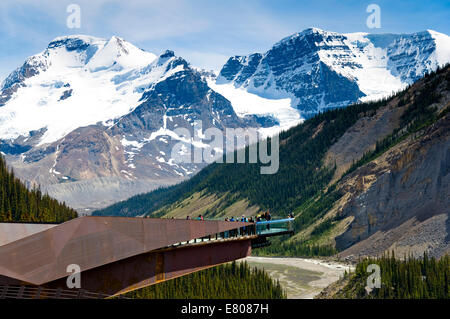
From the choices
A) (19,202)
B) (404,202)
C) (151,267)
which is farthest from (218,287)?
(404,202)

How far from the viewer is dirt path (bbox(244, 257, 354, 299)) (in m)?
118

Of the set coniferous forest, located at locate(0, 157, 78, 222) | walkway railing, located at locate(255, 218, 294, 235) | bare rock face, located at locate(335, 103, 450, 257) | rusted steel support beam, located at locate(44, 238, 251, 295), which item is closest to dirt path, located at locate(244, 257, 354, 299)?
bare rock face, located at locate(335, 103, 450, 257)

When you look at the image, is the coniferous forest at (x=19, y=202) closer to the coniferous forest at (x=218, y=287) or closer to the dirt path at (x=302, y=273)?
the coniferous forest at (x=218, y=287)

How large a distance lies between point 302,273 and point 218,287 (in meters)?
46.3

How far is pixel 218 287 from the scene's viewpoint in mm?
98562

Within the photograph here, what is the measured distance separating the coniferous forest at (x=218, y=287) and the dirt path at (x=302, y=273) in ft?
20.5

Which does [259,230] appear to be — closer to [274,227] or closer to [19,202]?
[274,227]

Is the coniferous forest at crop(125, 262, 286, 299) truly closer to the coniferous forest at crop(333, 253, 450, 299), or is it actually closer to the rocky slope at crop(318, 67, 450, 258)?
the coniferous forest at crop(333, 253, 450, 299)

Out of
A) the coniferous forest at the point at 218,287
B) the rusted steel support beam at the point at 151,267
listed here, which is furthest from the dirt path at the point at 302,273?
the rusted steel support beam at the point at 151,267

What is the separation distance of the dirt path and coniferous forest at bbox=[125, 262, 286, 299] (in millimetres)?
6250

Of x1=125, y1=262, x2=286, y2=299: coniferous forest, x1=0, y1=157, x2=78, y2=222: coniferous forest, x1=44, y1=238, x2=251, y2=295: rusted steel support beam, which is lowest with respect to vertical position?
x1=125, y1=262, x2=286, y2=299: coniferous forest

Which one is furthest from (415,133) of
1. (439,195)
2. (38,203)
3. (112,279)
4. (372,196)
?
(112,279)

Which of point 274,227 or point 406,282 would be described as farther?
point 406,282
